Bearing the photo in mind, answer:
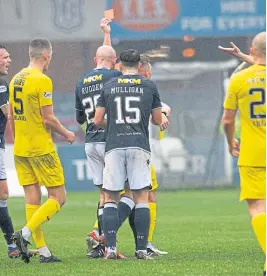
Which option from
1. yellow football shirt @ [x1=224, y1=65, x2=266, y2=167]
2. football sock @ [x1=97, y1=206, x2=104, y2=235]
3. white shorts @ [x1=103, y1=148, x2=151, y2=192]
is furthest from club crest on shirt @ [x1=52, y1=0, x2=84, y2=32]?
yellow football shirt @ [x1=224, y1=65, x2=266, y2=167]

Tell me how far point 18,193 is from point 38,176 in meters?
15.3

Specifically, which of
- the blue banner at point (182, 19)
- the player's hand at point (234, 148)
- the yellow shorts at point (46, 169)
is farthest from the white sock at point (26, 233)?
the blue banner at point (182, 19)

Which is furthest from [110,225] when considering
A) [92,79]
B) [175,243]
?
[175,243]

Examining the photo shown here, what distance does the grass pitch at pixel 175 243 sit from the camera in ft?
34.4

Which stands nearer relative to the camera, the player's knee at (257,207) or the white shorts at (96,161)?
the player's knee at (257,207)

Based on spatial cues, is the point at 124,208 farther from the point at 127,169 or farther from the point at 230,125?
the point at 230,125

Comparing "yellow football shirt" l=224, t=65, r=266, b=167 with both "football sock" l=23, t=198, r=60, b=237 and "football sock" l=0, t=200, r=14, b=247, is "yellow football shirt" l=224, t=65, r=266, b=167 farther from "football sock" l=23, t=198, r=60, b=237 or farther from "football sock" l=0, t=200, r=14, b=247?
"football sock" l=0, t=200, r=14, b=247

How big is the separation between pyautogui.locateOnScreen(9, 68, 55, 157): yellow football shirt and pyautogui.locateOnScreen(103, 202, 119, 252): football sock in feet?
2.71

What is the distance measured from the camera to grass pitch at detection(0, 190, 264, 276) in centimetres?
1049

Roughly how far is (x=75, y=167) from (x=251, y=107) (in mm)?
19089

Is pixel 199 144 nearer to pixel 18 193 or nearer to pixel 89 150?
pixel 18 193

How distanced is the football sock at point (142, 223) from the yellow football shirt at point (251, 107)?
201 cm

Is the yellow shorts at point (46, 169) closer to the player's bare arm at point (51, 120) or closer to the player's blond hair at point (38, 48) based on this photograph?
the player's bare arm at point (51, 120)

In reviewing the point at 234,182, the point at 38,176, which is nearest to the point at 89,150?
the point at 38,176
